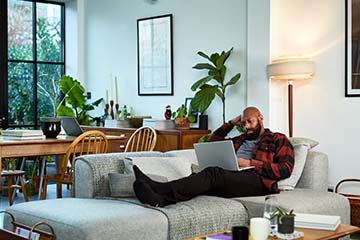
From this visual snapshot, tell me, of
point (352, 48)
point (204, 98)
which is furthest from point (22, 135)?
point (352, 48)

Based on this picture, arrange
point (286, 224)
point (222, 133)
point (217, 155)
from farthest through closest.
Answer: point (222, 133), point (217, 155), point (286, 224)

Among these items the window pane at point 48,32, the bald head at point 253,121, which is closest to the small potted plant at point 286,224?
the bald head at point 253,121

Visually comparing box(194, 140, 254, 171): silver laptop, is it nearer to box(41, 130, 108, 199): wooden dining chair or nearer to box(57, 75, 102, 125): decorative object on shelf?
box(41, 130, 108, 199): wooden dining chair

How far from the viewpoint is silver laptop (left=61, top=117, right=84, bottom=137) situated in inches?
224

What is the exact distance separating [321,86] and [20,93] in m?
4.49

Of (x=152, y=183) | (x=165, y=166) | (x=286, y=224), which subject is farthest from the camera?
(x=165, y=166)

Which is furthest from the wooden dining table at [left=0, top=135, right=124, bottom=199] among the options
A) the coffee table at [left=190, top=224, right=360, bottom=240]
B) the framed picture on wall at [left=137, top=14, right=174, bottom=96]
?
the coffee table at [left=190, top=224, right=360, bottom=240]

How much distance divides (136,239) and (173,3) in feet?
13.6

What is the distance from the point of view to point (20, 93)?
26.4 ft

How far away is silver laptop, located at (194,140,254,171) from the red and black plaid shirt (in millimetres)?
166

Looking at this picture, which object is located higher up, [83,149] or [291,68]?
[291,68]

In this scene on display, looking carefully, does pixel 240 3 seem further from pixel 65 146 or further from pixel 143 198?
pixel 143 198

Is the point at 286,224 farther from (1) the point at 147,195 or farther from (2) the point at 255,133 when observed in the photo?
(2) the point at 255,133

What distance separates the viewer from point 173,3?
6.87m
